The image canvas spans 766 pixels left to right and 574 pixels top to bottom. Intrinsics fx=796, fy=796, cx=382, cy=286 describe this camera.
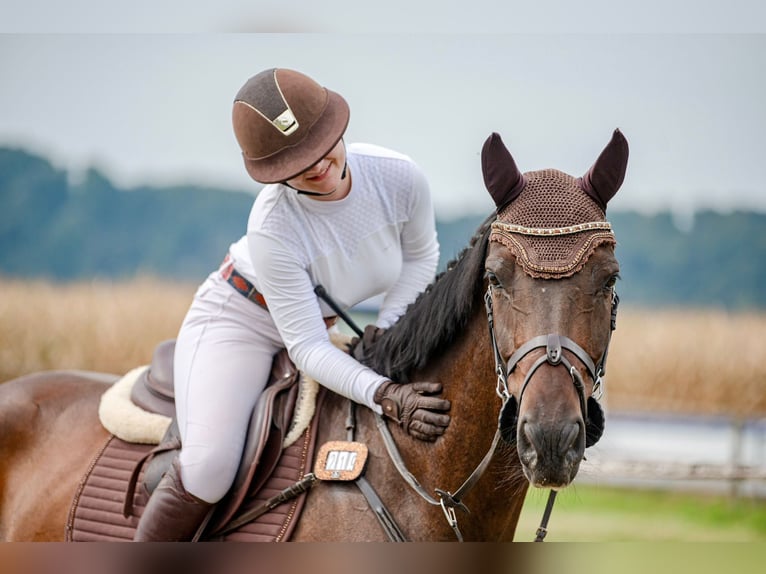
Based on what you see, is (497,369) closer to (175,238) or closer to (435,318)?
(435,318)

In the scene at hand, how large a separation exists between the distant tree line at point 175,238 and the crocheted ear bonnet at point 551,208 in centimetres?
444

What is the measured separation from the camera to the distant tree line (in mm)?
6582

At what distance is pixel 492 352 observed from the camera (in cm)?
218

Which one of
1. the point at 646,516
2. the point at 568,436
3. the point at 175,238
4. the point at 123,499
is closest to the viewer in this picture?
the point at 568,436

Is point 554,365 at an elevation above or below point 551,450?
above

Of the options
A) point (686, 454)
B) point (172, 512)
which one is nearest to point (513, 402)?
point (172, 512)

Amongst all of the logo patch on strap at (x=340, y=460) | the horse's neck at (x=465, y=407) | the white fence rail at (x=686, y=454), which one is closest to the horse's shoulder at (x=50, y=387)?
the logo patch on strap at (x=340, y=460)

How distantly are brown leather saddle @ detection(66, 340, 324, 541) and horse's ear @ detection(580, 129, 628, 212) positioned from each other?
1073 mm

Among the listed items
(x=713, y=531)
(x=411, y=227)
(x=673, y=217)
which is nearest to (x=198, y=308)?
(x=411, y=227)

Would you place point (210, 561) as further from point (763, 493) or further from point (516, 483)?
point (763, 493)

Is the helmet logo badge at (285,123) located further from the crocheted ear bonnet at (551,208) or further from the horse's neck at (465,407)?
the horse's neck at (465,407)

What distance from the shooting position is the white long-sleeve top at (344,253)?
2445 millimetres

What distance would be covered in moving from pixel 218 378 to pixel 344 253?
1.85 ft

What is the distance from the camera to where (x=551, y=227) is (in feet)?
6.50
